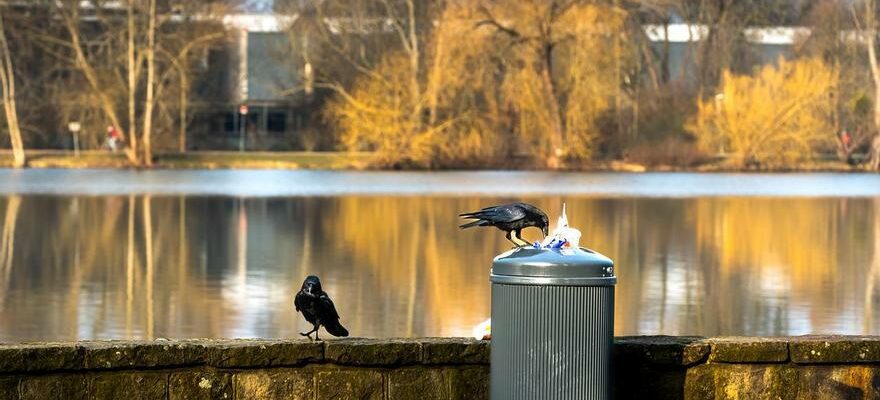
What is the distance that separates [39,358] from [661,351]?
9.81 feet

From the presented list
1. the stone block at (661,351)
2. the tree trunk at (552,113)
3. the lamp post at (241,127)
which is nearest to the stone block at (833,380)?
the stone block at (661,351)

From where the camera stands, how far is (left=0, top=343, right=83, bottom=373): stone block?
8.22m

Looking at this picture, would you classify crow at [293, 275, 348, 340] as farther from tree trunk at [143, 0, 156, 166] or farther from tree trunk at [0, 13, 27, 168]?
tree trunk at [0, 13, 27, 168]

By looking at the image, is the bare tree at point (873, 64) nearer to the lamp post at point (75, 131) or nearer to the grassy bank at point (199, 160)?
the grassy bank at point (199, 160)

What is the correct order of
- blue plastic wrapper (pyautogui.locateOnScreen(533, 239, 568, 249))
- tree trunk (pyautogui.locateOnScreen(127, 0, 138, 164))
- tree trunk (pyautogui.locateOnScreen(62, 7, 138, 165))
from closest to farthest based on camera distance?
blue plastic wrapper (pyautogui.locateOnScreen(533, 239, 568, 249)) < tree trunk (pyautogui.locateOnScreen(127, 0, 138, 164)) < tree trunk (pyautogui.locateOnScreen(62, 7, 138, 165))

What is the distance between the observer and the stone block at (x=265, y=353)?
843 centimetres

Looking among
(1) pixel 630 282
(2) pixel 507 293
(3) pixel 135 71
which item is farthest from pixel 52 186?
(2) pixel 507 293

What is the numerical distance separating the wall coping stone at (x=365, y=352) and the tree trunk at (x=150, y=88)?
7002 cm

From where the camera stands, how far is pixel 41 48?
87.0 meters

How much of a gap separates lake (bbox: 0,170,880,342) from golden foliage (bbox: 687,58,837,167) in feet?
64.4

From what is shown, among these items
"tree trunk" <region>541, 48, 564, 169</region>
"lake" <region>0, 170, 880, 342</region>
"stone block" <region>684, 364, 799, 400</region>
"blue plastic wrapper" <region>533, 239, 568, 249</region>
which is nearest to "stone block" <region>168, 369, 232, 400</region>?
"blue plastic wrapper" <region>533, 239, 568, 249</region>

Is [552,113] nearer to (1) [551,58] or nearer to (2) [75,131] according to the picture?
(1) [551,58]

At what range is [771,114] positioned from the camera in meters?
78.6

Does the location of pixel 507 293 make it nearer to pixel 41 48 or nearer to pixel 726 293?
pixel 726 293
